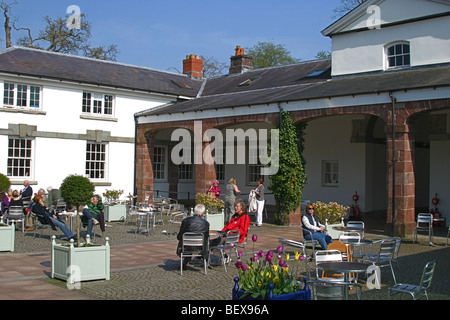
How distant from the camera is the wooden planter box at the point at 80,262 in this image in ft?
26.3

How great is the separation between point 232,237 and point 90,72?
46.9ft

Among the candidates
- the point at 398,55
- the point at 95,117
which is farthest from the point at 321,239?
the point at 95,117

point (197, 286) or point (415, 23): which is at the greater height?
point (415, 23)

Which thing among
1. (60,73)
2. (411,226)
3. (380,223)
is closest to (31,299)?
(411,226)

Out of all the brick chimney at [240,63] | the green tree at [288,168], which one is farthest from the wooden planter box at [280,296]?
the brick chimney at [240,63]

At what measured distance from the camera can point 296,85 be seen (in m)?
19.6

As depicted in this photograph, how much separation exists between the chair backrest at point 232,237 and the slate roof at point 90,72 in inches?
487

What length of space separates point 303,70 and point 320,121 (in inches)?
98.0

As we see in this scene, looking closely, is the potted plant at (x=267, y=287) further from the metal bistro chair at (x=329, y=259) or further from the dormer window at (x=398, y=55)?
the dormer window at (x=398, y=55)

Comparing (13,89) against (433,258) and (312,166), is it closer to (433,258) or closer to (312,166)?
(312,166)

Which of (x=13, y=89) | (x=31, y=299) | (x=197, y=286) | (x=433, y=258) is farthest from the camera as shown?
(x=13, y=89)

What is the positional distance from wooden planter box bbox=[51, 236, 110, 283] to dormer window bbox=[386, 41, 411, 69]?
1268 cm

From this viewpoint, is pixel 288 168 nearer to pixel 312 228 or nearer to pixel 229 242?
pixel 312 228

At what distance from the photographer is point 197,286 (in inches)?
317
